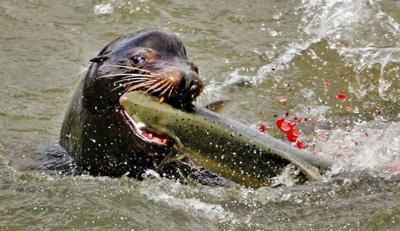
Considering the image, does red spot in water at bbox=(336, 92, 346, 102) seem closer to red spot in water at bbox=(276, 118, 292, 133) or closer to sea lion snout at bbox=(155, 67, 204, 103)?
red spot in water at bbox=(276, 118, 292, 133)

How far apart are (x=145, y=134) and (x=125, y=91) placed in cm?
41

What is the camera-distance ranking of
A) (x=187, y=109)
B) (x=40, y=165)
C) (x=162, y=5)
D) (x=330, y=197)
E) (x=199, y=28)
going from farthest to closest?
(x=162, y=5), (x=199, y=28), (x=40, y=165), (x=330, y=197), (x=187, y=109)

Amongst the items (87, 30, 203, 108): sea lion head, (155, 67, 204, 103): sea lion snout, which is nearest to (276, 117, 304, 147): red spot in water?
(87, 30, 203, 108): sea lion head

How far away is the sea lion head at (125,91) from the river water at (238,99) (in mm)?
141

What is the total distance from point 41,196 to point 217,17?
193 inches

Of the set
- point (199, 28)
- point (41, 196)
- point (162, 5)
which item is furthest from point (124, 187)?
point (162, 5)

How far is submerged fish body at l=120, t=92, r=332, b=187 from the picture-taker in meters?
4.19

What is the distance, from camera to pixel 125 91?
470cm

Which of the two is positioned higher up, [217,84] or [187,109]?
[187,109]

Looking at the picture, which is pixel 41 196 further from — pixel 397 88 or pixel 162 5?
pixel 162 5

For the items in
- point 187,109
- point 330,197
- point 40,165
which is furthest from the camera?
point 40,165

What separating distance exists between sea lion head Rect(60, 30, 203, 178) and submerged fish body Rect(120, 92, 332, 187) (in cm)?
10

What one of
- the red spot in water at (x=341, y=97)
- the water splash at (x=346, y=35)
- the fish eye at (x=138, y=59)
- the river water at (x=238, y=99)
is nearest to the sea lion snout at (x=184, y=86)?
the fish eye at (x=138, y=59)

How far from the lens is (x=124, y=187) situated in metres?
4.89
